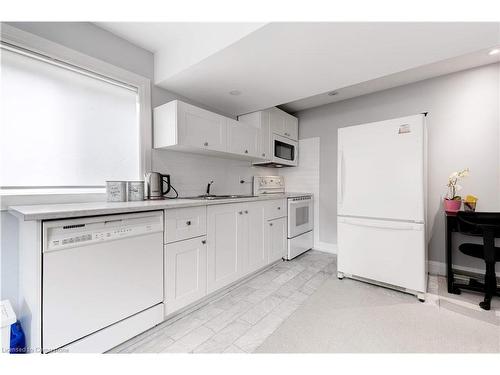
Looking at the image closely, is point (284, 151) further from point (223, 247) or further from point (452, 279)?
point (452, 279)

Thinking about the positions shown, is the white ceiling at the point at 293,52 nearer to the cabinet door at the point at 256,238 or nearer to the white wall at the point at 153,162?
the white wall at the point at 153,162

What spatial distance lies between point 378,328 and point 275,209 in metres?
1.57

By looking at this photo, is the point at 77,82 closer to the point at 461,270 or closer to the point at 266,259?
the point at 266,259

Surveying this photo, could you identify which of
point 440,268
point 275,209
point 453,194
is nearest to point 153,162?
point 275,209

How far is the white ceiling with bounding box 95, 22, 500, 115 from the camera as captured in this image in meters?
1.48

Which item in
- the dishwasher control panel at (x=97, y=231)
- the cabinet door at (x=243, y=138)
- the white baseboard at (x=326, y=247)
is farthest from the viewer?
the white baseboard at (x=326, y=247)

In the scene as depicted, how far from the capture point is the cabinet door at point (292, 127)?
356 cm

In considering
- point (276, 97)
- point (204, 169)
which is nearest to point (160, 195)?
point (204, 169)

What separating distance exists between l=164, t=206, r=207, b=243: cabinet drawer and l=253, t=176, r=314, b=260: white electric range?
1.51 metres

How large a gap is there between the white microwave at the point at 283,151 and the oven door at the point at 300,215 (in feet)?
2.12

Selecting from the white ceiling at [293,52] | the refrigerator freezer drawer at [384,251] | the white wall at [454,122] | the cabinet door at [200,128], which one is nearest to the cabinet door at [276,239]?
the refrigerator freezer drawer at [384,251]

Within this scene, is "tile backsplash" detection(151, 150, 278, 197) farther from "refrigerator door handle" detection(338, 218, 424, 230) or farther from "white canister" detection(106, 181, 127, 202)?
"refrigerator door handle" detection(338, 218, 424, 230)

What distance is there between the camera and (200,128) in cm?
227

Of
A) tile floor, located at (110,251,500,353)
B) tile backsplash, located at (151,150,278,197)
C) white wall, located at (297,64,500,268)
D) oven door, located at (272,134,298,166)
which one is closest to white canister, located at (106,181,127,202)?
tile backsplash, located at (151,150,278,197)
